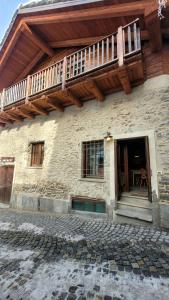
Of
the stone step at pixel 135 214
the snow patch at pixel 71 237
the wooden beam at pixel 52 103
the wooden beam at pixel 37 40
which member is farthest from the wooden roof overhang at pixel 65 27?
the snow patch at pixel 71 237

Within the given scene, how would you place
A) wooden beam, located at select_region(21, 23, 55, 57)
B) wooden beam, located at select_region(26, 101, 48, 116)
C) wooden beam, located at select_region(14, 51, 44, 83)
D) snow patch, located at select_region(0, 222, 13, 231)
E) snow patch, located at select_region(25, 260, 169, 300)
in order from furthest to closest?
wooden beam, located at select_region(14, 51, 44, 83) → wooden beam, located at select_region(26, 101, 48, 116) → wooden beam, located at select_region(21, 23, 55, 57) → snow patch, located at select_region(0, 222, 13, 231) → snow patch, located at select_region(25, 260, 169, 300)

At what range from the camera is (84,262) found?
2877mm

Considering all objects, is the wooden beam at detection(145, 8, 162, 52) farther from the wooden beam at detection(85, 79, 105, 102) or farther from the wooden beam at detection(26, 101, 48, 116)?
the wooden beam at detection(26, 101, 48, 116)

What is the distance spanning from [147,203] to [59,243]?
9.25ft

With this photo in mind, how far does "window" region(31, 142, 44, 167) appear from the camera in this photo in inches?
292

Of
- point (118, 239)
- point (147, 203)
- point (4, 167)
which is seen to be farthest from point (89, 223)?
point (4, 167)

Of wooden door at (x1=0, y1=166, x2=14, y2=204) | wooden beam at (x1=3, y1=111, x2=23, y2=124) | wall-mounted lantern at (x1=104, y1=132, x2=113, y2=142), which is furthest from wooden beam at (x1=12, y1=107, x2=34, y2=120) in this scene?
wall-mounted lantern at (x1=104, y1=132, x2=113, y2=142)

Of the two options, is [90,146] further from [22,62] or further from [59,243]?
[22,62]

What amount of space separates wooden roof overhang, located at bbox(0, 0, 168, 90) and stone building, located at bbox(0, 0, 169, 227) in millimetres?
32

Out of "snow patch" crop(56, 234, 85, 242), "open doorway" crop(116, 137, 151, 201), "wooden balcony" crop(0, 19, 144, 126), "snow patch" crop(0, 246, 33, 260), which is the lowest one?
"snow patch" crop(0, 246, 33, 260)

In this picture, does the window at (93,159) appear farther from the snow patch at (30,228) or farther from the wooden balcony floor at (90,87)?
the snow patch at (30,228)

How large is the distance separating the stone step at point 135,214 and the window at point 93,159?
4.35 feet

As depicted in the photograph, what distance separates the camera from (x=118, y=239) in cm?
369

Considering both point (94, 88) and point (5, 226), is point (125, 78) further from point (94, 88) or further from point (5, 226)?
point (5, 226)
